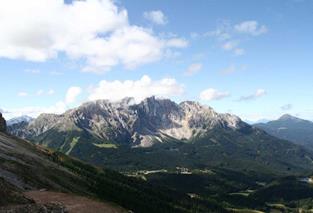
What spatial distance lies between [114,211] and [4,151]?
359 ft

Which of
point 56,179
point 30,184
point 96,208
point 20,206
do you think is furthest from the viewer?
point 56,179

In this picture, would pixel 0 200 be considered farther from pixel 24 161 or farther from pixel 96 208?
pixel 24 161

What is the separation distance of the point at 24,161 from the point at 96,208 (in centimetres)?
10474

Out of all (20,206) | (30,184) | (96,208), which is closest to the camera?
(20,206)

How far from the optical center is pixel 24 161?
184m

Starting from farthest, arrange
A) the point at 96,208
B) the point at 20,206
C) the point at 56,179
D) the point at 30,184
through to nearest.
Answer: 1. the point at 56,179
2. the point at 30,184
3. the point at 96,208
4. the point at 20,206

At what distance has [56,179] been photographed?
177375 millimetres

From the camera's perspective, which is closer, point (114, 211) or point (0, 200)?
point (0, 200)

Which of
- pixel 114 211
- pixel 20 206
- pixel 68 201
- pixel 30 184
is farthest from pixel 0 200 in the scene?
pixel 30 184

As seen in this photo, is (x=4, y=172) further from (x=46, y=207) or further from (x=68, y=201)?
(x=46, y=207)

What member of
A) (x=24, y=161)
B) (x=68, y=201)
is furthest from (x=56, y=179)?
(x=68, y=201)

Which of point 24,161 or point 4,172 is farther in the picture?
point 24,161

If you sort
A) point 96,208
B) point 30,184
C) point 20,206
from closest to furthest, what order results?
point 20,206, point 96,208, point 30,184

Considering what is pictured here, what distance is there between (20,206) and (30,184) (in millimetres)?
62999
